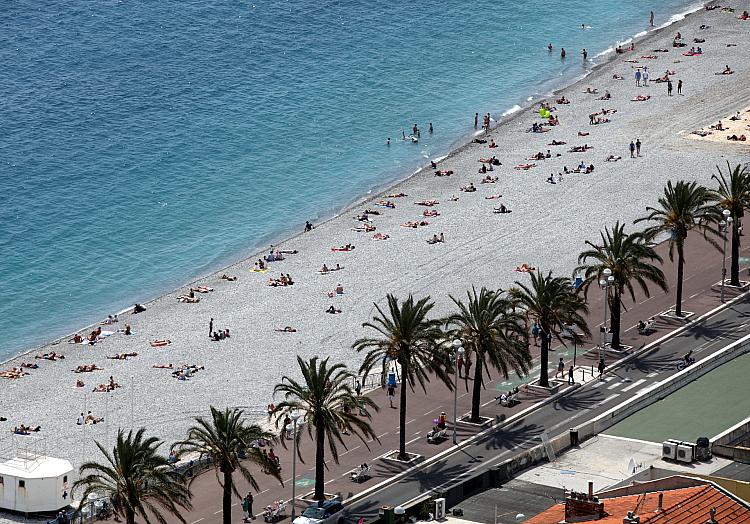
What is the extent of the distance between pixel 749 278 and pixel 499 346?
81.5ft

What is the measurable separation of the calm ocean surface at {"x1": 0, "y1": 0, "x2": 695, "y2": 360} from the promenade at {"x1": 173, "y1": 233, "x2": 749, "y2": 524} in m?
33.0

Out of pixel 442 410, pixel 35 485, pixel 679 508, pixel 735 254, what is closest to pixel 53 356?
pixel 35 485

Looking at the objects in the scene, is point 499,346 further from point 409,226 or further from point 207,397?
point 409,226

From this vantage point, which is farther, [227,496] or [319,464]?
[319,464]

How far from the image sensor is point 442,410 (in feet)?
274

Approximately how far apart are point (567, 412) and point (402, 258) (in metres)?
32.0

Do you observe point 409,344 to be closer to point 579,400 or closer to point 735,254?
point 579,400

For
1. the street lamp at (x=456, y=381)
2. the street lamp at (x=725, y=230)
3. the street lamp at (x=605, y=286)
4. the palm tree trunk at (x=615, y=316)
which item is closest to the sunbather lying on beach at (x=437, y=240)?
the street lamp at (x=725, y=230)

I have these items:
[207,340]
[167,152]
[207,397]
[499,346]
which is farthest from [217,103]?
[499,346]

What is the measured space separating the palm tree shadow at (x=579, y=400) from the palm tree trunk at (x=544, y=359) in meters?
2.03

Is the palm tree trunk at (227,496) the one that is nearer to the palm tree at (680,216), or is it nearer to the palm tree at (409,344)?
the palm tree at (409,344)

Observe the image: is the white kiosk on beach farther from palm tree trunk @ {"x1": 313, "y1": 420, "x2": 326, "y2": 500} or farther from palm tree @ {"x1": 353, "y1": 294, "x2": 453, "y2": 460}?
palm tree @ {"x1": 353, "y1": 294, "x2": 453, "y2": 460}

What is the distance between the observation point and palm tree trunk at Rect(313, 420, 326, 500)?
72.2 m

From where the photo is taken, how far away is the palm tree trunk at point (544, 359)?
83.7m
